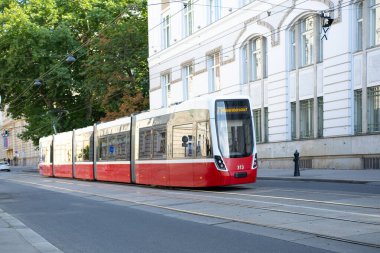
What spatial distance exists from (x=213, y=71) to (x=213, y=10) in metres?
4.15

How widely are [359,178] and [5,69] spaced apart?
37.4 meters

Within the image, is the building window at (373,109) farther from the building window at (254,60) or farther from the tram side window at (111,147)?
the tram side window at (111,147)

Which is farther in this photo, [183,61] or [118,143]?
[183,61]

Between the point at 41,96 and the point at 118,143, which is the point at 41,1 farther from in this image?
the point at 118,143

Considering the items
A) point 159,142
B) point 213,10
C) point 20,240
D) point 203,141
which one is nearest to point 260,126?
point 213,10

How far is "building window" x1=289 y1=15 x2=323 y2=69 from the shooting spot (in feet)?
92.0

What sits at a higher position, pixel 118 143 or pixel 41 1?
pixel 41 1

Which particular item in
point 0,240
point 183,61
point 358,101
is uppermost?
point 183,61

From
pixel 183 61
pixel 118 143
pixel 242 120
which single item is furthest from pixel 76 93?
pixel 242 120

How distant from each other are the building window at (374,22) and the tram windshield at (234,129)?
10.2 metres

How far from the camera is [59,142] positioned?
114 feet

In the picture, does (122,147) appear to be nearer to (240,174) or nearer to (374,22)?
(240,174)

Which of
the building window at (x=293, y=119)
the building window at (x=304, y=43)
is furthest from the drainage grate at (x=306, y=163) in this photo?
the building window at (x=304, y=43)

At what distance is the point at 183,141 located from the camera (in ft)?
59.7
